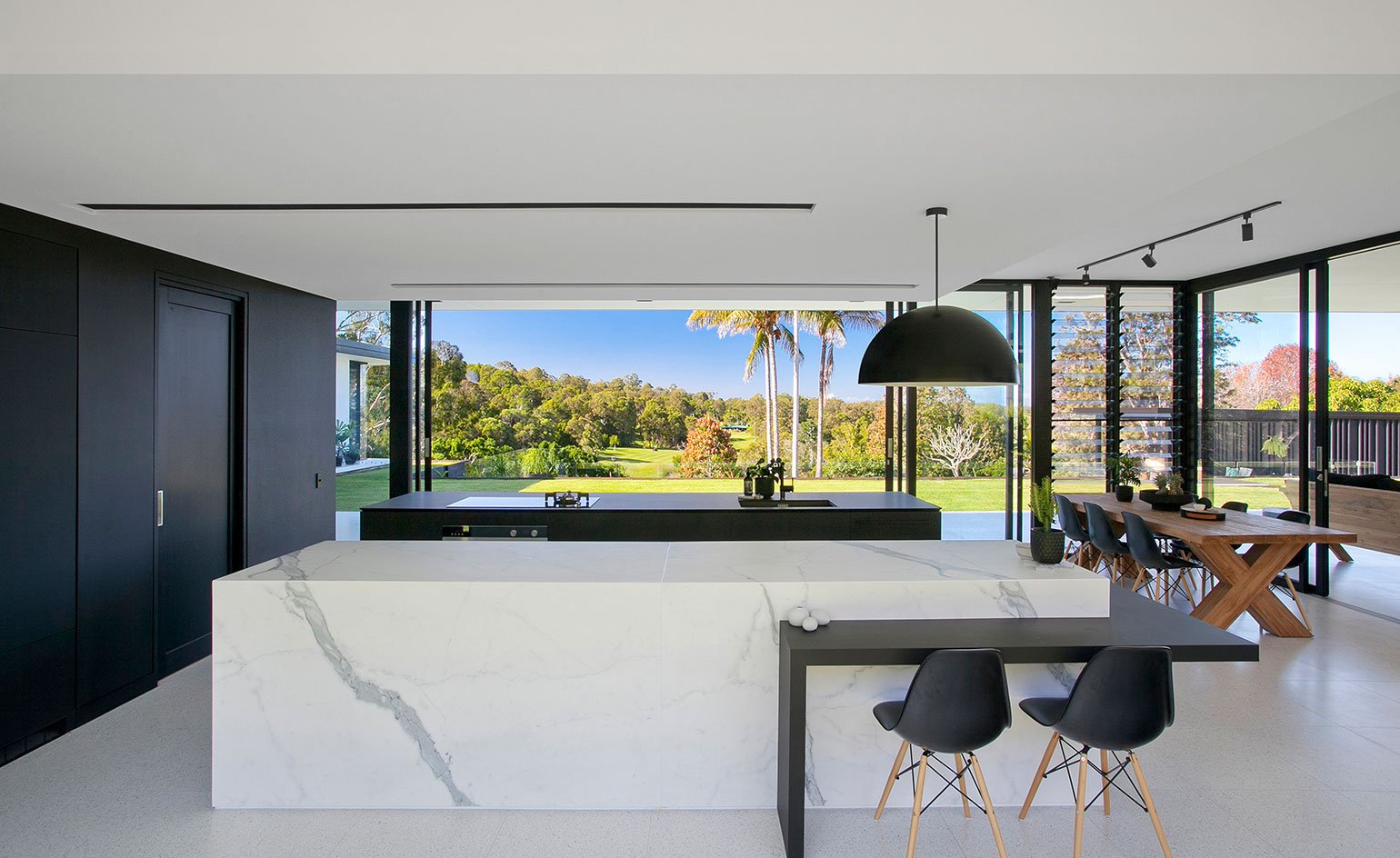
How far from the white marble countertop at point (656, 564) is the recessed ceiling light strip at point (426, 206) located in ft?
4.52

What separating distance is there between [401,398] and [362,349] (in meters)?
7.99

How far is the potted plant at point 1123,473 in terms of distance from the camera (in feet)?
19.1

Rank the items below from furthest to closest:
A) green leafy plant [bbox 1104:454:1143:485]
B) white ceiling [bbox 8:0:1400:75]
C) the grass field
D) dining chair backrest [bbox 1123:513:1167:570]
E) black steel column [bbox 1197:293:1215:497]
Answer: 1. black steel column [bbox 1197:293:1215:497]
2. green leafy plant [bbox 1104:454:1143:485]
3. the grass field
4. dining chair backrest [bbox 1123:513:1167:570]
5. white ceiling [bbox 8:0:1400:75]

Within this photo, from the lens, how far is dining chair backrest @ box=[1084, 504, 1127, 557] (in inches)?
205

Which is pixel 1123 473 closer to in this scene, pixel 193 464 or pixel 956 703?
pixel 956 703

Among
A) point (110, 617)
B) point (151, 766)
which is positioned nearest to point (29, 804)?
point (151, 766)

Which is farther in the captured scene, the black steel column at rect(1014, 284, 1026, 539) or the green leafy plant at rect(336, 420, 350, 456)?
the green leafy plant at rect(336, 420, 350, 456)

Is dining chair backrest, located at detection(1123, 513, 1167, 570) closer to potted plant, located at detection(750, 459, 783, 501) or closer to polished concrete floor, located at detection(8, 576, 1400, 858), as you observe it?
polished concrete floor, located at detection(8, 576, 1400, 858)

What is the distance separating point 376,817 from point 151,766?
1.10 m

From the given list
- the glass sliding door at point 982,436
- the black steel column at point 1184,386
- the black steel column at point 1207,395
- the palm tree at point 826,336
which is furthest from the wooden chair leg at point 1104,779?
the palm tree at point 826,336

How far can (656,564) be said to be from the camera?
2.88 m

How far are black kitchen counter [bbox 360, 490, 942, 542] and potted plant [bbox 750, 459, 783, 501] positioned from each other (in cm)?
19

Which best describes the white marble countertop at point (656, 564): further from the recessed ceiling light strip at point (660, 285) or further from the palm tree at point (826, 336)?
the palm tree at point (826, 336)

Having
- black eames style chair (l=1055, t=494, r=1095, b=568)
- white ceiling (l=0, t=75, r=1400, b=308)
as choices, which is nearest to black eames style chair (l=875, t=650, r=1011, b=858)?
white ceiling (l=0, t=75, r=1400, b=308)
